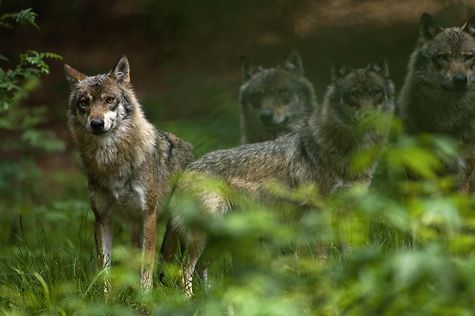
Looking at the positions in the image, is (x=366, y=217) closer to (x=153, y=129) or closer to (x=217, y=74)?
(x=153, y=129)

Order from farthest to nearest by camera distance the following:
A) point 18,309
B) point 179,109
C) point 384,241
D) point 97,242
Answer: point 179,109 → point 97,242 → point 384,241 → point 18,309

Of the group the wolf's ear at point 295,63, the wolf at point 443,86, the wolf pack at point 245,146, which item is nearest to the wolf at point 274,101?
the wolf's ear at point 295,63

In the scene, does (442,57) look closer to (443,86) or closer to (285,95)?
(443,86)

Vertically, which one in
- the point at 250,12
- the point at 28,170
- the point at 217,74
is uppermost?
the point at 250,12

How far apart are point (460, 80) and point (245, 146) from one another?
179 cm

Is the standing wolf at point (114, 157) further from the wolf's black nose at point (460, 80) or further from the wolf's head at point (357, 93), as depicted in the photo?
the wolf's black nose at point (460, 80)

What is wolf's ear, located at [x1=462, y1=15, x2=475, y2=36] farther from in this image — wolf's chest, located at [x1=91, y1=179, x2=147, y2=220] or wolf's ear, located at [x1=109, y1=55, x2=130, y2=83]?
wolf's chest, located at [x1=91, y1=179, x2=147, y2=220]

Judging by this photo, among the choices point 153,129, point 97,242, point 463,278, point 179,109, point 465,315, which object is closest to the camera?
point 463,278

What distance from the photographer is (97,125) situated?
6062 mm

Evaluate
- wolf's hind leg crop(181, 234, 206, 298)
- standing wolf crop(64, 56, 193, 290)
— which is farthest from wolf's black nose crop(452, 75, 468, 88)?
standing wolf crop(64, 56, 193, 290)

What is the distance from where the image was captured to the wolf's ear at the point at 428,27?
22.9 ft

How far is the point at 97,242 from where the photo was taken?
251 inches

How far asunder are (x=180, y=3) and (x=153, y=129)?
10.9 feet

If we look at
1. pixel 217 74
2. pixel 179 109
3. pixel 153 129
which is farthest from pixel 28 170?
pixel 153 129
